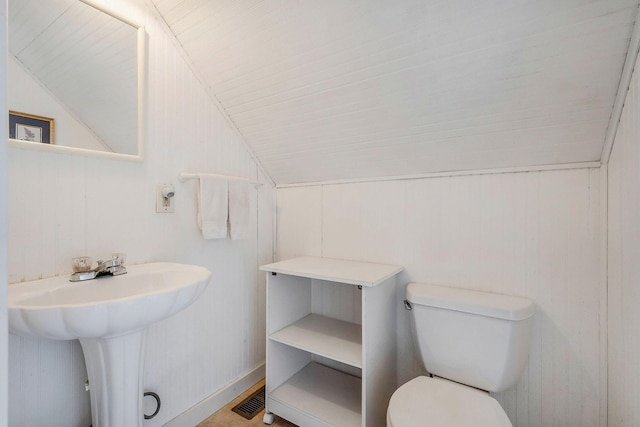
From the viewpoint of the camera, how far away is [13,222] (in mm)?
928

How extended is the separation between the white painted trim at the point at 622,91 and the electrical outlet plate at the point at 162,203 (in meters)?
1.75

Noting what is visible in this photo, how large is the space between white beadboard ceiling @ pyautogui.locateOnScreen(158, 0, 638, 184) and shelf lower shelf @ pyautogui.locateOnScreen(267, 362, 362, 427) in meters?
1.20

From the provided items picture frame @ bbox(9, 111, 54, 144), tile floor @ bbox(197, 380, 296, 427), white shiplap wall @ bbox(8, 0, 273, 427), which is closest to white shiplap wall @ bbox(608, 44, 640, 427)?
tile floor @ bbox(197, 380, 296, 427)

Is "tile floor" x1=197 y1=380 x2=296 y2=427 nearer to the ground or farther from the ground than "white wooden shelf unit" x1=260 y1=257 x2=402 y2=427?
nearer to the ground

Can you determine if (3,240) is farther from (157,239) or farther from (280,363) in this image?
(280,363)

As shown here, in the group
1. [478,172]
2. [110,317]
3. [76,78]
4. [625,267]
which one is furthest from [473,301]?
[76,78]

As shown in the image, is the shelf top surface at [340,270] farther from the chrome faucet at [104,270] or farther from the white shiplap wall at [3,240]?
the white shiplap wall at [3,240]

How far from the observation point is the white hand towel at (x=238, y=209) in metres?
1.52

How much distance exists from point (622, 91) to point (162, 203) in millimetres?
1804

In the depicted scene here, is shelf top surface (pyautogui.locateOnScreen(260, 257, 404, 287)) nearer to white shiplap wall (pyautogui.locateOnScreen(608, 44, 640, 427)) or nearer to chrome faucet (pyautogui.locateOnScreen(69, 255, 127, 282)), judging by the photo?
chrome faucet (pyautogui.locateOnScreen(69, 255, 127, 282))

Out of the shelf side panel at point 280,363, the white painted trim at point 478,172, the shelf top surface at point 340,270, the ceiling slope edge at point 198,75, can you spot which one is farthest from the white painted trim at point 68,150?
the shelf side panel at point 280,363

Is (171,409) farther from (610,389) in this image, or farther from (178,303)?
(610,389)

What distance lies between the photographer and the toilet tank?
3.63 feet

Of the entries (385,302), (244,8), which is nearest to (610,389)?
(385,302)
